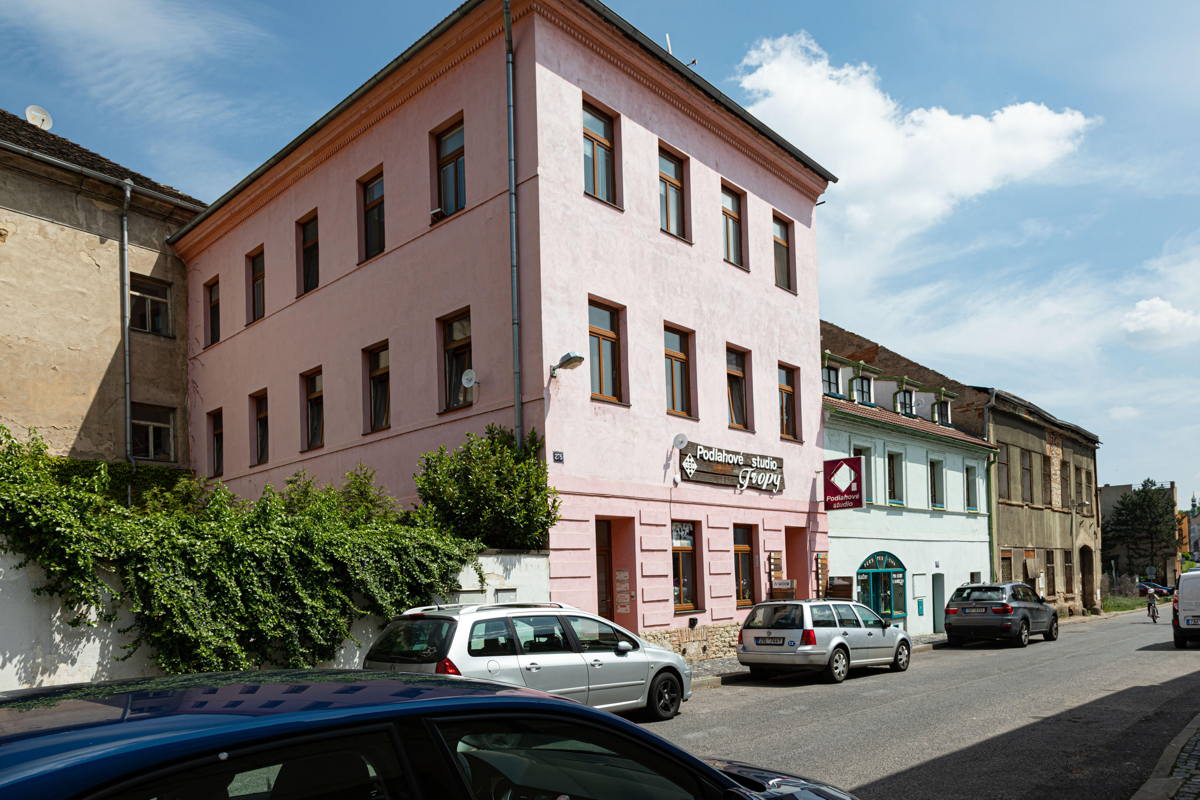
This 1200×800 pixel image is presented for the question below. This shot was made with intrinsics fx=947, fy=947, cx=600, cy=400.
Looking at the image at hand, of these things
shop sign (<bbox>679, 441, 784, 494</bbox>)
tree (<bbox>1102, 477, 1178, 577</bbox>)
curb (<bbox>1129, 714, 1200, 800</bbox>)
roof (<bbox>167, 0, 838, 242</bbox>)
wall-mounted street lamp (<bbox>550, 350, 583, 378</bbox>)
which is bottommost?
tree (<bbox>1102, 477, 1178, 577</bbox>)

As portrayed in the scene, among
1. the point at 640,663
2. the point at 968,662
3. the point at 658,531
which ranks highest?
the point at 658,531

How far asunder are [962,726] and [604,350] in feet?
31.4

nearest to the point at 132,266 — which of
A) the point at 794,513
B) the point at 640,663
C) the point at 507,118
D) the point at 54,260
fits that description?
the point at 54,260

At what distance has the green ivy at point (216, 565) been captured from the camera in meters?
10.5

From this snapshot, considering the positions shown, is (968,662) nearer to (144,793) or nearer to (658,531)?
(658,531)

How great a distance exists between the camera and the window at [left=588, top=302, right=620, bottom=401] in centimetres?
1805

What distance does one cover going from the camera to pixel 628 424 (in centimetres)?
1828

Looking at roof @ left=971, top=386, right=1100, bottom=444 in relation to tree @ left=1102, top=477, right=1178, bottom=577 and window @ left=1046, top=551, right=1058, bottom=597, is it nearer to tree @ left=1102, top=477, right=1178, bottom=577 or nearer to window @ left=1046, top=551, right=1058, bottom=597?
window @ left=1046, top=551, right=1058, bottom=597

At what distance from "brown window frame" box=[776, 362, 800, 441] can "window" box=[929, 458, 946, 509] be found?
35.5 ft

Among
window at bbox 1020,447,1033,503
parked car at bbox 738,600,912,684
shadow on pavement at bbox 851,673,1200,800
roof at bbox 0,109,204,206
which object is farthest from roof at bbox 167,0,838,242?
window at bbox 1020,447,1033,503

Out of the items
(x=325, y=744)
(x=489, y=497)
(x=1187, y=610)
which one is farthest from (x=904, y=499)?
(x=325, y=744)

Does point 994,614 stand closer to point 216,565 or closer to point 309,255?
point 309,255

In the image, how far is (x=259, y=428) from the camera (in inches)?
963

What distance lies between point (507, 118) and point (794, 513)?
11771 millimetres
